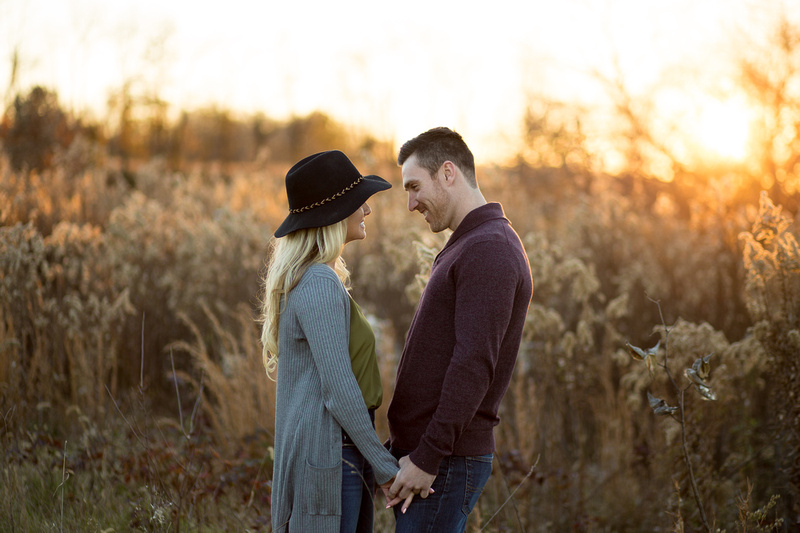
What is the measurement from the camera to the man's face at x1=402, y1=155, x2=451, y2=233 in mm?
2371

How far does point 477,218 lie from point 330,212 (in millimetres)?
539

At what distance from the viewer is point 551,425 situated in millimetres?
4523

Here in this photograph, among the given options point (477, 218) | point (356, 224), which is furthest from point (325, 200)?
point (477, 218)

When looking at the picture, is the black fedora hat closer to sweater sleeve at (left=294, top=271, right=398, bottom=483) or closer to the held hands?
sweater sleeve at (left=294, top=271, right=398, bottom=483)

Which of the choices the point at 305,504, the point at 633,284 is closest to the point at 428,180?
the point at 305,504

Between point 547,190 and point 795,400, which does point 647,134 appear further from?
point 795,400

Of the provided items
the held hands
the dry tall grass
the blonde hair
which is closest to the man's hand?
the held hands

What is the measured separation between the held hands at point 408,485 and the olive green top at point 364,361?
25 centimetres

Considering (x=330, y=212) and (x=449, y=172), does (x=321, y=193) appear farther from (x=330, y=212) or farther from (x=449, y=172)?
(x=449, y=172)

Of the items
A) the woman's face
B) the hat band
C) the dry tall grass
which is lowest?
the dry tall grass

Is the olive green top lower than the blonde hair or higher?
lower

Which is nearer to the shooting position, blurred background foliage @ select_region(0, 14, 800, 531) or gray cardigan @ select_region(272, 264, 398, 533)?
gray cardigan @ select_region(272, 264, 398, 533)

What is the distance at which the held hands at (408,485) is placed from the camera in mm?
2096

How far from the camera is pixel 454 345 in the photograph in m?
2.19
